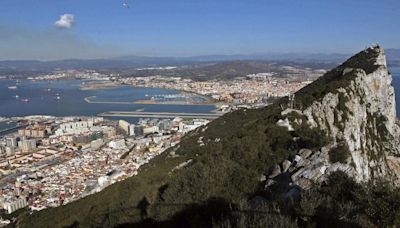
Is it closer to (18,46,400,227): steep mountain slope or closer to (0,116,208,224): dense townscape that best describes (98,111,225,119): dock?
(0,116,208,224): dense townscape

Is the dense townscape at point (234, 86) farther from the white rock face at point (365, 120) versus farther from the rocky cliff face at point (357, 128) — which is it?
the rocky cliff face at point (357, 128)

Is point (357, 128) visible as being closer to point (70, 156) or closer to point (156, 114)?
point (70, 156)

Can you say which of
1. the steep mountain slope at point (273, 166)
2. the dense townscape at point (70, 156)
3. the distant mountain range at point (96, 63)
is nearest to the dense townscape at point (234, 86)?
the dense townscape at point (70, 156)

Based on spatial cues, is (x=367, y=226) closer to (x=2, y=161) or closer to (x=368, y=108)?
(x=368, y=108)

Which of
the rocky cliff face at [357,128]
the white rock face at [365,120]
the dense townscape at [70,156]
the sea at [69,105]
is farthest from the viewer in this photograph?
the sea at [69,105]

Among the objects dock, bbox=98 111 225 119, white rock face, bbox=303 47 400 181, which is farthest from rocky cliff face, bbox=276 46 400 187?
dock, bbox=98 111 225 119

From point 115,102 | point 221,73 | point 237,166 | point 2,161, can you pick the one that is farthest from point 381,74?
point 221,73

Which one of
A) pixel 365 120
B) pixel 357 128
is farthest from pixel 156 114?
pixel 357 128
